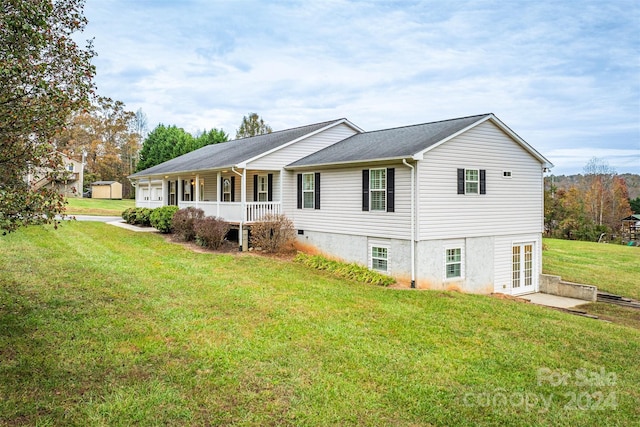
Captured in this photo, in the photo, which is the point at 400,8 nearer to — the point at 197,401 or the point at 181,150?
the point at 197,401

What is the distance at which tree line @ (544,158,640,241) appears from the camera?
1578 inches

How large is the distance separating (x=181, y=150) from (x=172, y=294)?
35.6m

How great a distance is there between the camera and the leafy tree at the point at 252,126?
200 feet

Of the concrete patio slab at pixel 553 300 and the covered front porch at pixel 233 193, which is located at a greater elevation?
the covered front porch at pixel 233 193

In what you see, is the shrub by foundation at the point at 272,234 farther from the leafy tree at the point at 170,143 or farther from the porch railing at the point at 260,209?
the leafy tree at the point at 170,143

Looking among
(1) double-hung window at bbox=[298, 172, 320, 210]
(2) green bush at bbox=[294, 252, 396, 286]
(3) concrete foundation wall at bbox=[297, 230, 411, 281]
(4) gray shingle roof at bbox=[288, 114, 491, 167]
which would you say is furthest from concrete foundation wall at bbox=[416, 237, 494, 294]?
(1) double-hung window at bbox=[298, 172, 320, 210]

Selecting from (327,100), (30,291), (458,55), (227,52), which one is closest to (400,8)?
(458,55)

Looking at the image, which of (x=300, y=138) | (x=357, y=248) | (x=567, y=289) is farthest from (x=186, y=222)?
(x=567, y=289)

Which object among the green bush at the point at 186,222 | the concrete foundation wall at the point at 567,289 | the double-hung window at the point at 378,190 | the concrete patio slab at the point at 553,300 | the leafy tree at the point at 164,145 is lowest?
the concrete patio slab at the point at 553,300

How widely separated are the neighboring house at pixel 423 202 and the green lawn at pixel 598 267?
152 inches

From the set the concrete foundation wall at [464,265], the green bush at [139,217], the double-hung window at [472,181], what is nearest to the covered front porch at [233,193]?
the green bush at [139,217]

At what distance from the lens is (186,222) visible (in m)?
17.7

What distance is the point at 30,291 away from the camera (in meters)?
8.76

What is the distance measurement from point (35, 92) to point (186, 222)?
40.2ft
